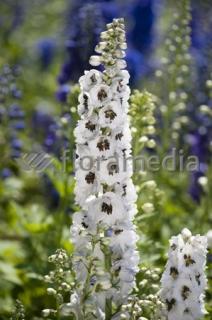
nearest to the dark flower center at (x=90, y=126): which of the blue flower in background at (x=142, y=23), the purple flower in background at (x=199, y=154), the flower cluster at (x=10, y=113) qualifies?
the flower cluster at (x=10, y=113)

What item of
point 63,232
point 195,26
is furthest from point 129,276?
point 195,26

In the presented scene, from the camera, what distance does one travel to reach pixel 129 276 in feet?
10.7

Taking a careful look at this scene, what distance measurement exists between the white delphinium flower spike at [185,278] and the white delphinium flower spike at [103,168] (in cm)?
22

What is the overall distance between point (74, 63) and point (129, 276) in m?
2.76

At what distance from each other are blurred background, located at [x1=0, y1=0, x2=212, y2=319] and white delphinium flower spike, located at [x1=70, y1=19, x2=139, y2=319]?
0.78m

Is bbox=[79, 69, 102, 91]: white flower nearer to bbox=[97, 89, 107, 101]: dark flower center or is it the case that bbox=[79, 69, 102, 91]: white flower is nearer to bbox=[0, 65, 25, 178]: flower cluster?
bbox=[97, 89, 107, 101]: dark flower center

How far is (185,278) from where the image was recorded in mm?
3219

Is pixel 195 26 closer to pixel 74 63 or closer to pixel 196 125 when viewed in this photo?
pixel 196 125

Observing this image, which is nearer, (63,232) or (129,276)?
(129,276)

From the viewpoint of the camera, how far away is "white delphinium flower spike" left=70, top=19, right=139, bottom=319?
121 inches

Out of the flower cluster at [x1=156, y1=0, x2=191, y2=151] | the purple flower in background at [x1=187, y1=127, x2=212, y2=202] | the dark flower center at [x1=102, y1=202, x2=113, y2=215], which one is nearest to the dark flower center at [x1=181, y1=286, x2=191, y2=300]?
the dark flower center at [x1=102, y1=202, x2=113, y2=215]

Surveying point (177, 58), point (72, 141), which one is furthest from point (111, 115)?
point (177, 58)

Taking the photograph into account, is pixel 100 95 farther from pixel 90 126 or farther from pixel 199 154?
pixel 199 154

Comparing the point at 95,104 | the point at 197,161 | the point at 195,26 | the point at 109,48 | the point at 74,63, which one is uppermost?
the point at 195,26
